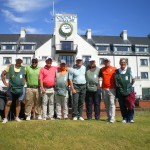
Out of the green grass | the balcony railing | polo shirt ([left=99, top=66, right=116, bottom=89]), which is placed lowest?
the green grass

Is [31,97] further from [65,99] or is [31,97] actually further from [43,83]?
[65,99]

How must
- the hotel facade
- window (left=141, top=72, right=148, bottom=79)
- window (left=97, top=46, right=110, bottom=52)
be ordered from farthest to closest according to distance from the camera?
window (left=141, top=72, right=148, bottom=79)
window (left=97, top=46, right=110, bottom=52)
the hotel facade

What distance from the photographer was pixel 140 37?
56.6 metres

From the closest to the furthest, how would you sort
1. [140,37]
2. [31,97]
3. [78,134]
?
[78,134]
[31,97]
[140,37]

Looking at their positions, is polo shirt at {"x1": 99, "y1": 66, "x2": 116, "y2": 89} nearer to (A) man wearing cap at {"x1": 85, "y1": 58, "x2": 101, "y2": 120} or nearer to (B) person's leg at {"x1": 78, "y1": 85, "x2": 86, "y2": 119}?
(A) man wearing cap at {"x1": 85, "y1": 58, "x2": 101, "y2": 120}

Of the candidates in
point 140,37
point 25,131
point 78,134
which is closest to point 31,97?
point 25,131

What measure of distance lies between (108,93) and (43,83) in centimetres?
239

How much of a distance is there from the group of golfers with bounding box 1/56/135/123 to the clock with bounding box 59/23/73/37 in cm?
3586

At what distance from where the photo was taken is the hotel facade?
148ft

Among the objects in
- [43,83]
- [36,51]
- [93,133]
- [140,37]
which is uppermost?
[140,37]

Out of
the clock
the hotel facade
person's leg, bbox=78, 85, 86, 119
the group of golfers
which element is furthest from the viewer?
the clock

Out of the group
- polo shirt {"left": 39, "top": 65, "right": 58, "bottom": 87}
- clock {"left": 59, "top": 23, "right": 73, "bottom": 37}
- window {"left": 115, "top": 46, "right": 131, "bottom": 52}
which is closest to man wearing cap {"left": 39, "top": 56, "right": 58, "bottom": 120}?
polo shirt {"left": 39, "top": 65, "right": 58, "bottom": 87}

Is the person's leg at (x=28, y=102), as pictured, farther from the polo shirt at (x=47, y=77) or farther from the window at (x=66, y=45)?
the window at (x=66, y=45)

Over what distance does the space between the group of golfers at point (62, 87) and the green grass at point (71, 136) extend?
3.50 feet
